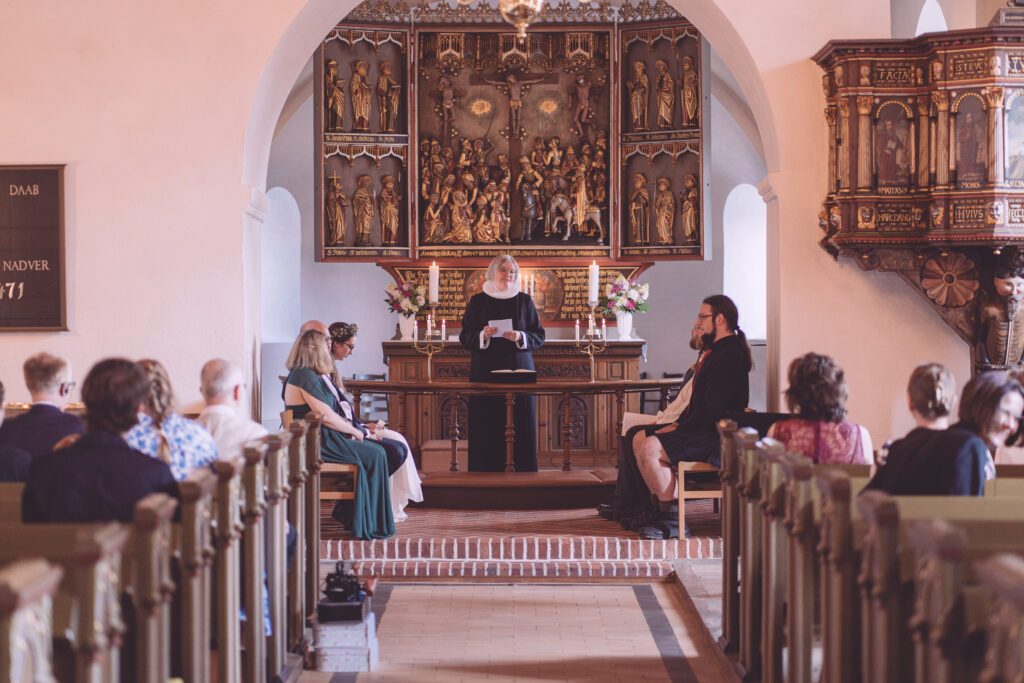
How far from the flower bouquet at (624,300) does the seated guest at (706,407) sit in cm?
416

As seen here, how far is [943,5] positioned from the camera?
10.8 metres

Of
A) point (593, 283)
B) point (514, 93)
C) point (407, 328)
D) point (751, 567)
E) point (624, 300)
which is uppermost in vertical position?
point (514, 93)

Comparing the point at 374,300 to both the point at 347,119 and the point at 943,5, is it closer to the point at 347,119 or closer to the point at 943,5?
the point at 347,119

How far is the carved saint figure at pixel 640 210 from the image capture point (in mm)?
12227

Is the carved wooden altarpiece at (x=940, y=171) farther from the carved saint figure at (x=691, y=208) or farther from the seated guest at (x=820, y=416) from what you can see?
the carved saint figure at (x=691, y=208)

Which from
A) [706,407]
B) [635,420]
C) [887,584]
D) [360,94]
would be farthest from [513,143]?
[887,584]

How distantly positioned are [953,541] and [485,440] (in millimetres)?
7735

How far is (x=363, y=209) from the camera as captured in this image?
11945mm

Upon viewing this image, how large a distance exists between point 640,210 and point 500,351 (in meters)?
2.93

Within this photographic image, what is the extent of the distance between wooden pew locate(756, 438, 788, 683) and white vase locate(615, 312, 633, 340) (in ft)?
25.9

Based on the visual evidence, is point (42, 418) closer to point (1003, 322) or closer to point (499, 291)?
point (499, 291)

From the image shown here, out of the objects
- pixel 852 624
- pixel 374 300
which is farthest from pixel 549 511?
pixel 374 300

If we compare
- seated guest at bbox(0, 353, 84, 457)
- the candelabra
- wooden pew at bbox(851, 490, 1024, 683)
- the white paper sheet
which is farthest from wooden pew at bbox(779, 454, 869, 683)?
the candelabra

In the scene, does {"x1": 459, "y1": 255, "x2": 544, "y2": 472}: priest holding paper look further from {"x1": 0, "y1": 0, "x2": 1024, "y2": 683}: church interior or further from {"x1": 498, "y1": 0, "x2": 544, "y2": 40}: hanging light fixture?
{"x1": 498, "y1": 0, "x2": 544, "y2": 40}: hanging light fixture
